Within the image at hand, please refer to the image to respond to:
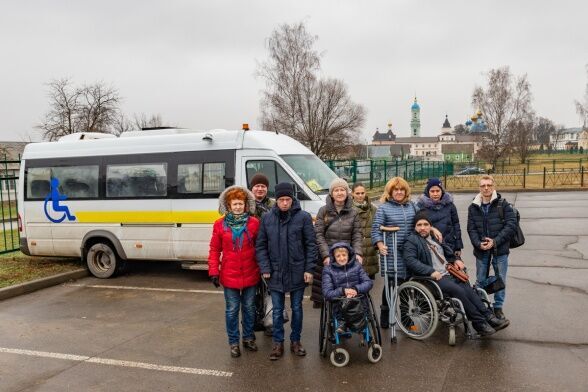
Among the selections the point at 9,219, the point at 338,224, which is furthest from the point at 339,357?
the point at 9,219

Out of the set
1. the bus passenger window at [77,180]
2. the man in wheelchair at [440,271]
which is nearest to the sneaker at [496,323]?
the man in wheelchair at [440,271]

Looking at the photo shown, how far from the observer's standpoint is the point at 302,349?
187 inches

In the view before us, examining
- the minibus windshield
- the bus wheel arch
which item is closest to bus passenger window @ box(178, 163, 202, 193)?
the minibus windshield

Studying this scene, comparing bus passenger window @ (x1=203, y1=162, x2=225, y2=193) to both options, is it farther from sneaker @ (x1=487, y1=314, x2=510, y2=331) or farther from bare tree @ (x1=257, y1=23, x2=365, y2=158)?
bare tree @ (x1=257, y1=23, x2=365, y2=158)

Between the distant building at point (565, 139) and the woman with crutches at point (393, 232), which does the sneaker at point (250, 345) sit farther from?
the distant building at point (565, 139)

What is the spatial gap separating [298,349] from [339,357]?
1.58ft

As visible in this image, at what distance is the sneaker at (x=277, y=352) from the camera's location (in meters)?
4.68

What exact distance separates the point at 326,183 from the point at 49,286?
197 inches

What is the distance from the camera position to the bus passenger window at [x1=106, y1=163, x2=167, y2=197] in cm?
795

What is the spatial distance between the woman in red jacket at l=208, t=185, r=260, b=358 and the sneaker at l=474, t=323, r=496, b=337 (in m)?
2.31

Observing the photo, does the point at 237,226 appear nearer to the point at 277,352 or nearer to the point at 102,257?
the point at 277,352

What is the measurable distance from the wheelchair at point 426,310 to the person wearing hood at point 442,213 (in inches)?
22.8

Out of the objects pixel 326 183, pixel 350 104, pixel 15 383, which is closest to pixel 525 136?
pixel 350 104

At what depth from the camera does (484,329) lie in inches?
189
